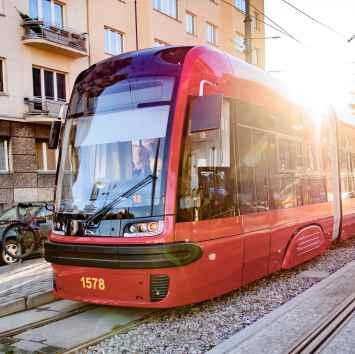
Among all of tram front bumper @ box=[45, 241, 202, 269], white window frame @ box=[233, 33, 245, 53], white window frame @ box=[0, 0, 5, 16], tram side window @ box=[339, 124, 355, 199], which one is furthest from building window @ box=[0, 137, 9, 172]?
white window frame @ box=[233, 33, 245, 53]

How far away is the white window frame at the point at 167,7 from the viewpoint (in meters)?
26.1

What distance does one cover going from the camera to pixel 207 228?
18.9 ft

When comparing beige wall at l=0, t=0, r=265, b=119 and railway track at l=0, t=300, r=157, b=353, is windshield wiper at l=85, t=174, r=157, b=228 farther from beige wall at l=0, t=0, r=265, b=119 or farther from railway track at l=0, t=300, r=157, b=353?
beige wall at l=0, t=0, r=265, b=119

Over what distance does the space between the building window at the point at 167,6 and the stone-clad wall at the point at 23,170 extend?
962cm

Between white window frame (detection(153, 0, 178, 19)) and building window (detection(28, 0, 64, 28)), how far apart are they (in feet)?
19.6

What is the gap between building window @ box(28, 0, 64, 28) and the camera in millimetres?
20422

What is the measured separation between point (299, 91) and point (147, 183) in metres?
4.01


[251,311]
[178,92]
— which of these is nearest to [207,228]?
[251,311]

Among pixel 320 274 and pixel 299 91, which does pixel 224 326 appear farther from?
pixel 299 91

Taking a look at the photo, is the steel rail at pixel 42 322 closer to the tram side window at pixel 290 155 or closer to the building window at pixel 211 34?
the tram side window at pixel 290 155

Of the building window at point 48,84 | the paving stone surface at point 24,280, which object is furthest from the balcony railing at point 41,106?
the paving stone surface at point 24,280

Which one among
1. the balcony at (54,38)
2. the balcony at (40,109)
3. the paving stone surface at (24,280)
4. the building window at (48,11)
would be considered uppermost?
the building window at (48,11)

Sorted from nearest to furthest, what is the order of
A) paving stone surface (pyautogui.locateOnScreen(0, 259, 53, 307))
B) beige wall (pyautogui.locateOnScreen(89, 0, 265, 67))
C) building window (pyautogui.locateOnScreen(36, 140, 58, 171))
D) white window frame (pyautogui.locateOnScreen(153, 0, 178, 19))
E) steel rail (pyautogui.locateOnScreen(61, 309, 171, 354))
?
steel rail (pyautogui.locateOnScreen(61, 309, 171, 354)) → paving stone surface (pyautogui.locateOnScreen(0, 259, 53, 307)) → building window (pyautogui.locateOnScreen(36, 140, 58, 171)) → beige wall (pyautogui.locateOnScreen(89, 0, 265, 67)) → white window frame (pyautogui.locateOnScreen(153, 0, 178, 19))

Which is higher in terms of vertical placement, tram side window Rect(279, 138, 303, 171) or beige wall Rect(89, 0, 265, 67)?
beige wall Rect(89, 0, 265, 67)
